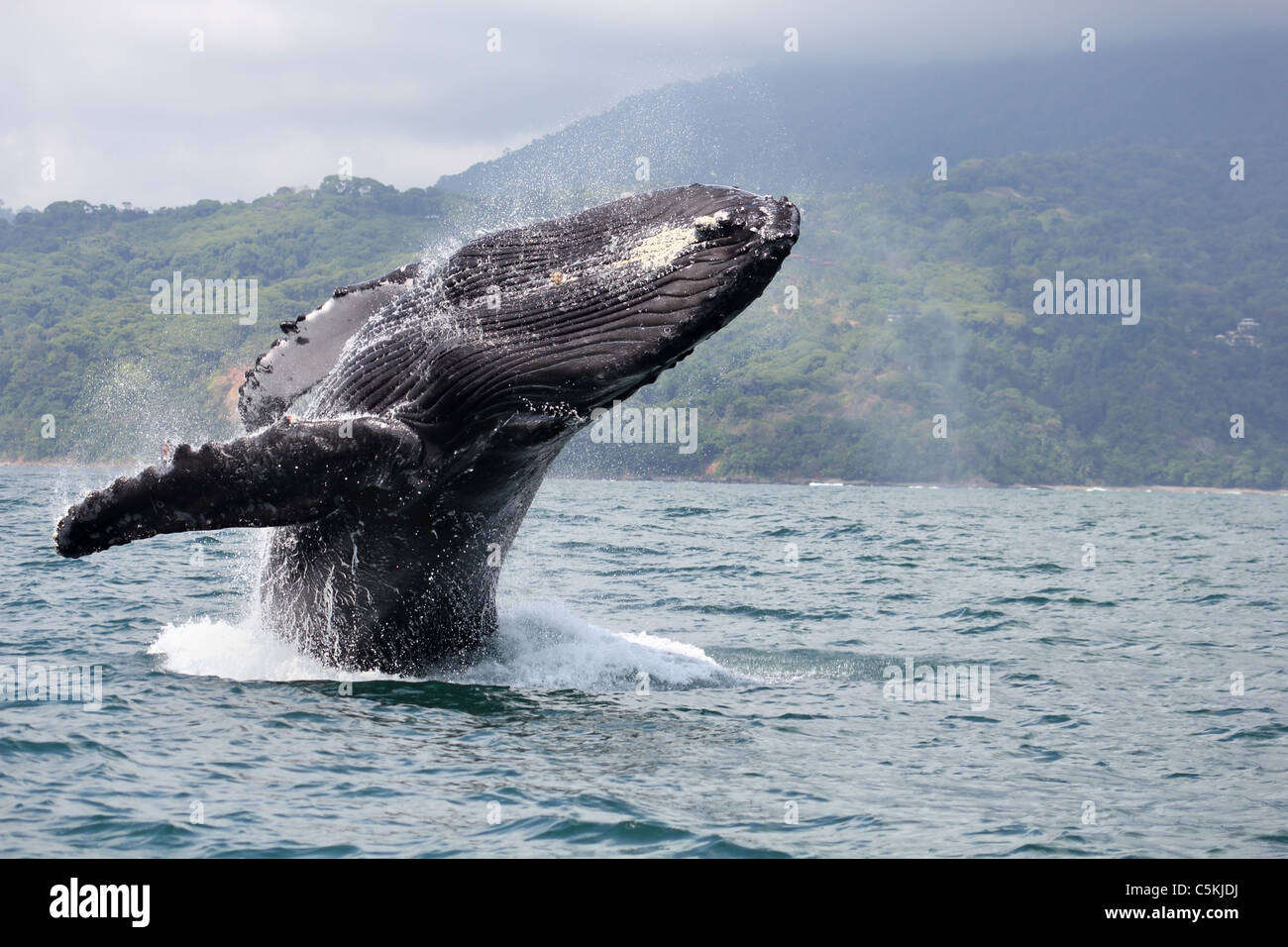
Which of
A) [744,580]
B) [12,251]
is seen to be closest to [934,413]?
[12,251]

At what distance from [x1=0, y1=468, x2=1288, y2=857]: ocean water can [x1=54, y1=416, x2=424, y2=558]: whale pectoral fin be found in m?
1.13

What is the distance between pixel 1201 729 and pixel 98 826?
6.67 metres

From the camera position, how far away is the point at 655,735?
292 inches

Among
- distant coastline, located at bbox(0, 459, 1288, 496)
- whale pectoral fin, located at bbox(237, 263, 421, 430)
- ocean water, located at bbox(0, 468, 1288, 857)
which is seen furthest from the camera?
distant coastline, located at bbox(0, 459, 1288, 496)

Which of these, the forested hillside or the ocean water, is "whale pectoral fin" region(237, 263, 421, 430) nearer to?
the ocean water

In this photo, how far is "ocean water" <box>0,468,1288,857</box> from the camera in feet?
18.6

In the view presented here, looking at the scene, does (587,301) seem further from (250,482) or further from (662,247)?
(250,482)

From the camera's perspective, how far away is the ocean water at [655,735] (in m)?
5.67

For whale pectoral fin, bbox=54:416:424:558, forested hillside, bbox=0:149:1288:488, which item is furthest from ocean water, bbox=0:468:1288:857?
forested hillside, bbox=0:149:1288:488

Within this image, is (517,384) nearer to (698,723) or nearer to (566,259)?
(566,259)

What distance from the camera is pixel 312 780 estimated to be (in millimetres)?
6129

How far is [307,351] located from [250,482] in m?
2.00

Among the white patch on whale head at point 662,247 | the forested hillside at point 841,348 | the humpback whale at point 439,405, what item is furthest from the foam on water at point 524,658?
the forested hillside at point 841,348

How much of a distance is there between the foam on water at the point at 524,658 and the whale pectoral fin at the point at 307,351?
1.49 meters
